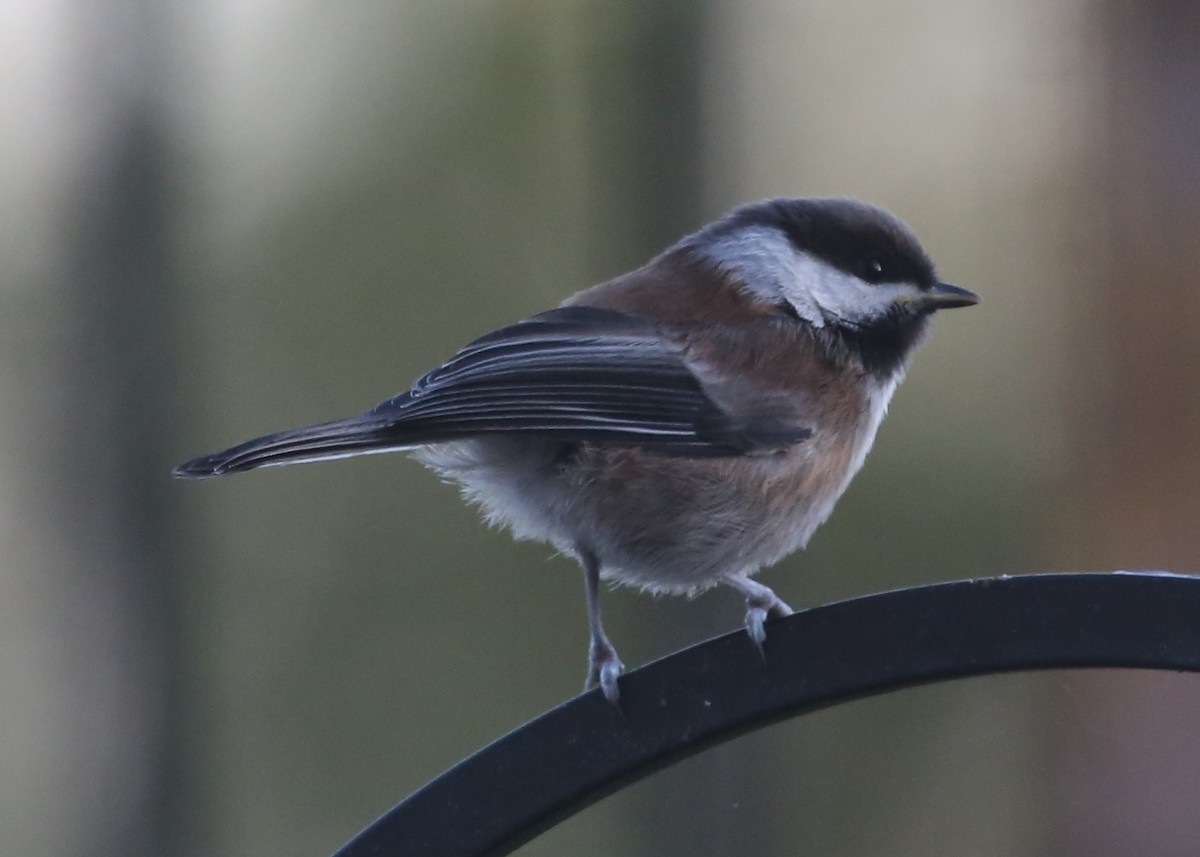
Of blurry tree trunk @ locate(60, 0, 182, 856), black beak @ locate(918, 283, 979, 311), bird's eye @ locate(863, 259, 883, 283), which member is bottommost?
blurry tree trunk @ locate(60, 0, 182, 856)

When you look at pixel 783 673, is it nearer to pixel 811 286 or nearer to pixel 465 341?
pixel 811 286

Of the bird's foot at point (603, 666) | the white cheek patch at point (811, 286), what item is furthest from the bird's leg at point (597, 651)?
the white cheek patch at point (811, 286)

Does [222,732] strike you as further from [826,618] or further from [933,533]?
[826,618]

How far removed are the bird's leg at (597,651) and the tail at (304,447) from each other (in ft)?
1.12

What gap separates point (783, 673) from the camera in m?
1.19

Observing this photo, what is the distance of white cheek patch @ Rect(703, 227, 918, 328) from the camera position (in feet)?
6.53

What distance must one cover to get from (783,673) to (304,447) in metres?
0.61

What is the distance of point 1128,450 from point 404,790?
8.07ft

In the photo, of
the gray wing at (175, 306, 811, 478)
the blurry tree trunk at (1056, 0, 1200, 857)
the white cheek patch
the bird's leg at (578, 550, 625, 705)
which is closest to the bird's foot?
the bird's leg at (578, 550, 625, 705)

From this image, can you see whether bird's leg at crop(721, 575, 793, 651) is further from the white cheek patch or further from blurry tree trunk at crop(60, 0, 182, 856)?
blurry tree trunk at crop(60, 0, 182, 856)

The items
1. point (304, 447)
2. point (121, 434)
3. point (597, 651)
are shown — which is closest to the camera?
point (304, 447)

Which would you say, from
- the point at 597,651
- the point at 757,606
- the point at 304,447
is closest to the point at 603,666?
the point at 597,651

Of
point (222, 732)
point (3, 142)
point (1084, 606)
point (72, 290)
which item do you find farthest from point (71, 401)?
point (1084, 606)

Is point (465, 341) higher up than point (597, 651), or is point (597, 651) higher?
point (597, 651)
